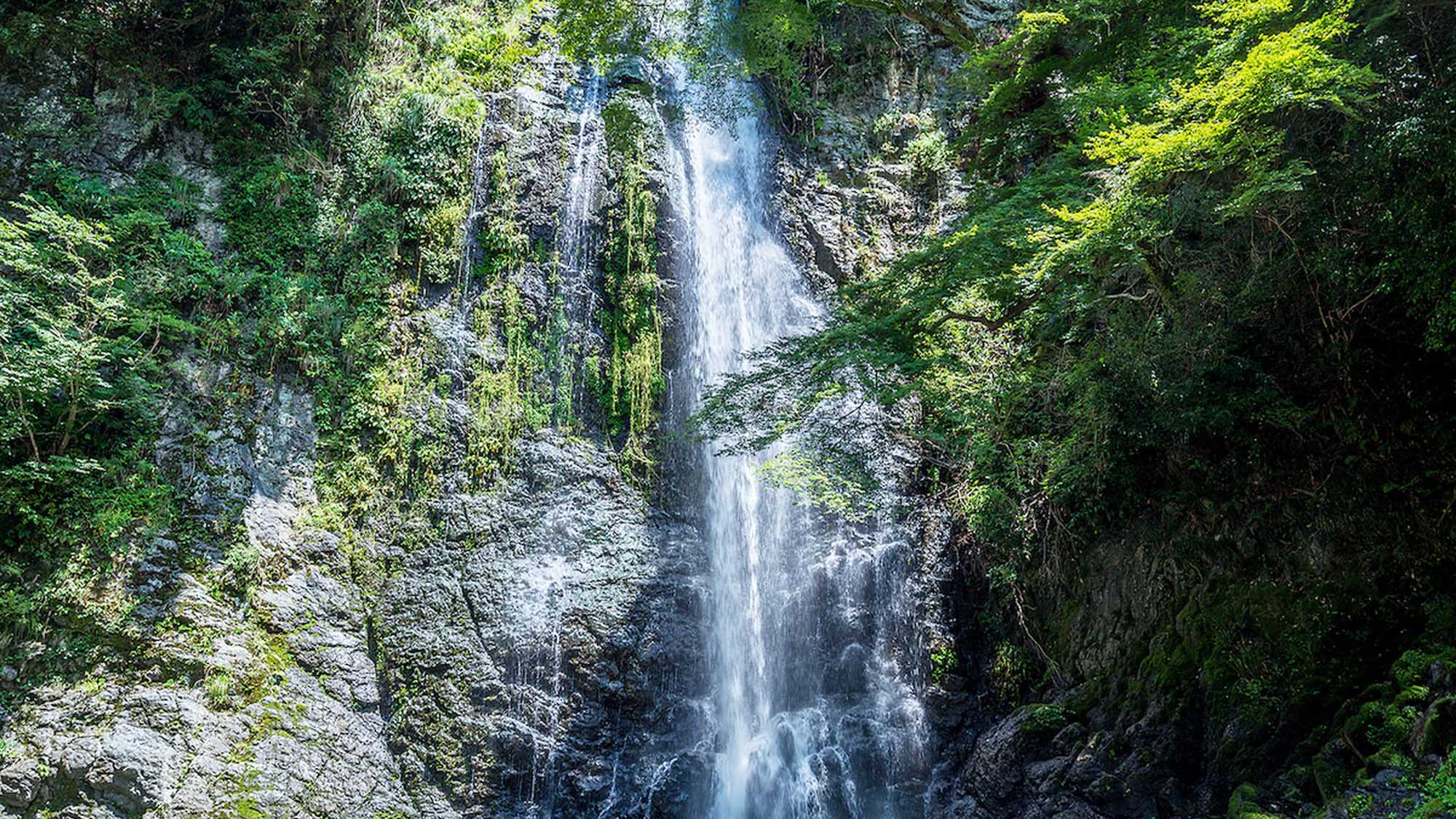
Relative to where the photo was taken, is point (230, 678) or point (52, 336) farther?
point (230, 678)

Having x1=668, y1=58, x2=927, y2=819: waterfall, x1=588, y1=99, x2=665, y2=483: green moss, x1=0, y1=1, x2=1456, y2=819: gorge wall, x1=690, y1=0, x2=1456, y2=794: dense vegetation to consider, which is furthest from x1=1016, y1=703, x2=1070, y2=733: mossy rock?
x1=588, y1=99, x2=665, y2=483: green moss

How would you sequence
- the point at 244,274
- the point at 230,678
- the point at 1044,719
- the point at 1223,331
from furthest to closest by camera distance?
the point at 244,274 < the point at 1044,719 < the point at 230,678 < the point at 1223,331

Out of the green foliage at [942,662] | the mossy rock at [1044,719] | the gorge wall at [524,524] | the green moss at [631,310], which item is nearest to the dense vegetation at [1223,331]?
the gorge wall at [524,524]

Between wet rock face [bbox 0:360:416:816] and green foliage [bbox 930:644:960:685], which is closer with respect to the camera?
wet rock face [bbox 0:360:416:816]

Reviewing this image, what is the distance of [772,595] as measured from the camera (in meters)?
10.2

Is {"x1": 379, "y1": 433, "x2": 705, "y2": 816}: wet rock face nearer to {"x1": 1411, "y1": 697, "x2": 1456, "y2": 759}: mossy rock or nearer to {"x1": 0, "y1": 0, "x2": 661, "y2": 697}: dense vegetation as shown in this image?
{"x1": 0, "y1": 0, "x2": 661, "y2": 697}: dense vegetation

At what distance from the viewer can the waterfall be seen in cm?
877

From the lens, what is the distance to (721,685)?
9.57 m

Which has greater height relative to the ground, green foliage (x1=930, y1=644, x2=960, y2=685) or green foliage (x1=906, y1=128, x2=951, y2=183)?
green foliage (x1=906, y1=128, x2=951, y2=183)

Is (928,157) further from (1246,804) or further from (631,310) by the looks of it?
(1246,804)

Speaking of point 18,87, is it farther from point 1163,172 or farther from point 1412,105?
point 1412,105

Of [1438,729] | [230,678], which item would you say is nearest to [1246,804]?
[1438,729]

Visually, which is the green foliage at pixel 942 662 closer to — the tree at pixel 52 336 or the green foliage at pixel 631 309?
the green foliage at pixel 631 309

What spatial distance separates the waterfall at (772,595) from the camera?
8.77 metres
